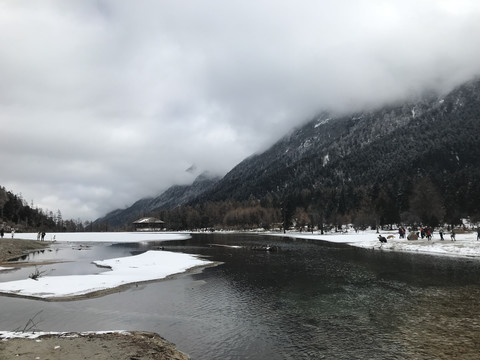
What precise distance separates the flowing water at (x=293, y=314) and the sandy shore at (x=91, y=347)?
5.55 feet

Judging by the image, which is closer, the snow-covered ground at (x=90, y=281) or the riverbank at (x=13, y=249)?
the snow-covered ground at (x=90, y=281)

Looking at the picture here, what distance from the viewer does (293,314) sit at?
23016 mm

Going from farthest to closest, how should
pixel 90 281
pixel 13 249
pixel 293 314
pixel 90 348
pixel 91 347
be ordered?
1. pixel 13 249
2. pixel 90 281
3. pixel 293 314
4. pixel 91 347
5. pixel 90 348

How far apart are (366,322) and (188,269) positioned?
2789 cm

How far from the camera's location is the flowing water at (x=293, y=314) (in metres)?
16.8

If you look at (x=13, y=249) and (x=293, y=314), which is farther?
(x=13, y=249)

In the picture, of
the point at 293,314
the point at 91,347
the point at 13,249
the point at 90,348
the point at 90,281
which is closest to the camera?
the point at 90,348

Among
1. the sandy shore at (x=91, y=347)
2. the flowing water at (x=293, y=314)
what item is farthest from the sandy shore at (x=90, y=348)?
the flowing water at (x=293, y=314)

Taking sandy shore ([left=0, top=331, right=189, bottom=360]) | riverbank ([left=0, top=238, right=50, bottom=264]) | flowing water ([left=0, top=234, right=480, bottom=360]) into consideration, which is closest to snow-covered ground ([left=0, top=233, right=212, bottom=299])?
flowing water ([left=0, top=234, right=480, bottom=360])

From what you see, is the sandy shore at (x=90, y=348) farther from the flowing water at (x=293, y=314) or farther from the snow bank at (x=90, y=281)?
the snow bank at (x=90, y=281)

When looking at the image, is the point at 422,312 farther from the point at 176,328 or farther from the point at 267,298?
the point at 176,328

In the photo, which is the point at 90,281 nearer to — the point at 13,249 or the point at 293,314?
the point at 293,314

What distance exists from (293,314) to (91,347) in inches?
512

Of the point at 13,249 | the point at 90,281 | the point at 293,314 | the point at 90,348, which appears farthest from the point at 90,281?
the point at 13,249
